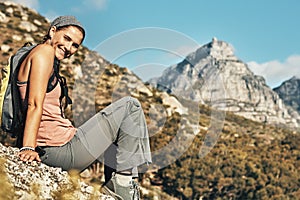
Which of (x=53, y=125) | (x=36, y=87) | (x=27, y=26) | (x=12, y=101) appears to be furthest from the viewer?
(x=27, y=26)

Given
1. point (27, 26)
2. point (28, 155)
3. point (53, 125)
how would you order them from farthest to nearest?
point (27, 26) → point (53, 125) → point (28, 155)

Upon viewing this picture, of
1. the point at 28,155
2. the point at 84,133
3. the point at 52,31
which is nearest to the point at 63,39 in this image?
the point at 52,31

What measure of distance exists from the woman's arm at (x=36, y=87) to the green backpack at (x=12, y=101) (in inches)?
8.8

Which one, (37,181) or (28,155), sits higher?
(28,155)

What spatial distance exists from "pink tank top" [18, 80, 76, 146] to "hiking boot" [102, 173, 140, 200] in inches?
17.4

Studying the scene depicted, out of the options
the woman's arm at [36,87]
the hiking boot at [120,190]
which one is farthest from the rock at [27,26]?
the woman's arm at [36,87]

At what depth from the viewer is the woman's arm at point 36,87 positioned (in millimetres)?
3416

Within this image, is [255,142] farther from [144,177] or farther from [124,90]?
[144,177]

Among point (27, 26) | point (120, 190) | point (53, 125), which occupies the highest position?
point (27, 26)

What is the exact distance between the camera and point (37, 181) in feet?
10.4

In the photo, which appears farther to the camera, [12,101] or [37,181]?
[12,101]

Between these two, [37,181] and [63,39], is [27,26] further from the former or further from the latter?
[37,181]

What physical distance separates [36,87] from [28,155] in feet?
1.45

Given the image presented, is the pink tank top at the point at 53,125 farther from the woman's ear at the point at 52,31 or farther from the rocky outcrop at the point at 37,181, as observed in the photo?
the woman's ear at the point at 52,31
